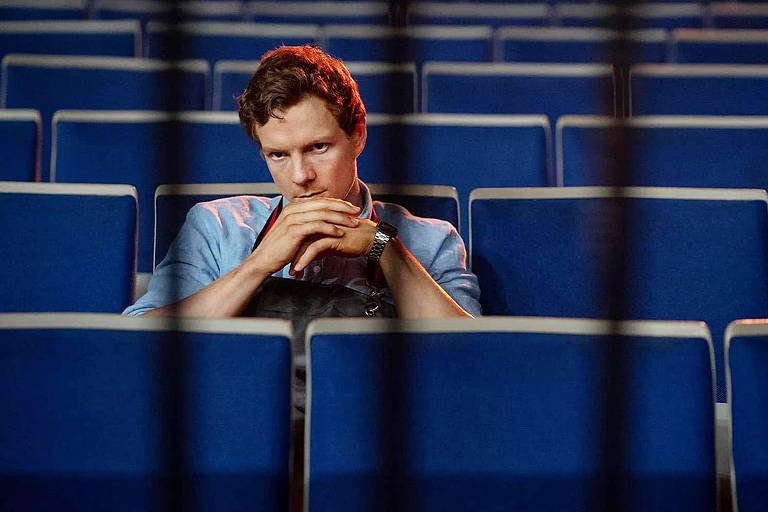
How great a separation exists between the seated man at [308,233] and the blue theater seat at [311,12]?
1.87 meters

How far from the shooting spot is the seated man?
1.23 m

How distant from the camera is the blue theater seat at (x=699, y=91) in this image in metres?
2.17

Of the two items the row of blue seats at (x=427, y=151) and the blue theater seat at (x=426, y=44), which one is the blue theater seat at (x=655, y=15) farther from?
the row of blue seats at (x=427, y=151)

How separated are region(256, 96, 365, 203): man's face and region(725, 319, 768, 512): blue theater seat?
66cm

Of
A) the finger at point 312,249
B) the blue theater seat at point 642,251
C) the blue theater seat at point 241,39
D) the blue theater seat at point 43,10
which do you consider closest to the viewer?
the finger at point 312,249

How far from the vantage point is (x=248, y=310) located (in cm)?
125

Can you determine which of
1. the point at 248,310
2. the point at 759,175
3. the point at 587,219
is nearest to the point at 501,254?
the point at 587,219

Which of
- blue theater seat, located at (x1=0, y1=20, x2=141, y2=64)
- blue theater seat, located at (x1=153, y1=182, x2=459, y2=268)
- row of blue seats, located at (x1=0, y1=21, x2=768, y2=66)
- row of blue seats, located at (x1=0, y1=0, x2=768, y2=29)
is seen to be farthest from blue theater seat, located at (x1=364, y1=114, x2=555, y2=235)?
row of blue seats, located at (x1=0, y1=0, x2=768, y2=29)

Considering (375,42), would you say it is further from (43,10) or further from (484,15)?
(43,10)

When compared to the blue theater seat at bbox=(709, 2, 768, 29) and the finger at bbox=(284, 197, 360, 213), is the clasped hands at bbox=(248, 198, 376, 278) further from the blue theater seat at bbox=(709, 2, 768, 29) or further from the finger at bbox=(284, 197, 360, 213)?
the blue theater seat at bbox=(709, 2, 768, 29)

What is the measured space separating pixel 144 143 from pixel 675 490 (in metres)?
1.27

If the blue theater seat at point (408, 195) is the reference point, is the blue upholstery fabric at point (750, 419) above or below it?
below

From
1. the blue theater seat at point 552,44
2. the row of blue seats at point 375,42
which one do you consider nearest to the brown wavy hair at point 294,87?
the row of blue seats at point 375,42

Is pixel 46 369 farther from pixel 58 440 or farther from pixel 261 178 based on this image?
pixel 261 178
